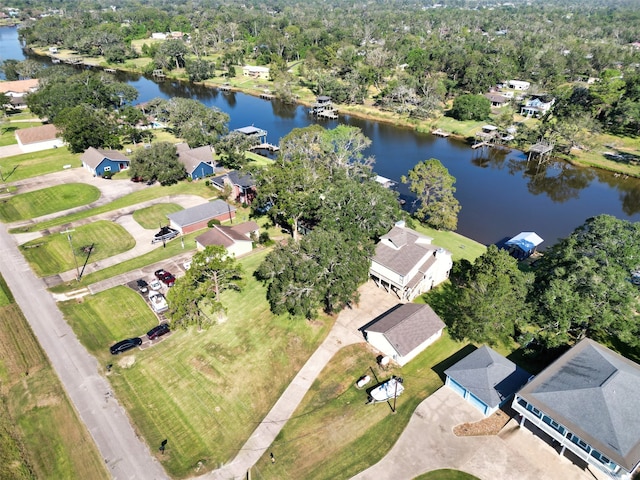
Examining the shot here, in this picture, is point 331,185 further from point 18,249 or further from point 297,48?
point 297,48

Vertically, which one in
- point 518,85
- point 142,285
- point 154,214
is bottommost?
point 518,85

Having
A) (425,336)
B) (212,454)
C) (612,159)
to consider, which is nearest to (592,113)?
(612,159)

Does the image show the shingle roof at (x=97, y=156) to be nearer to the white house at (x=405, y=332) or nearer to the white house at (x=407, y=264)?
the white house at (x=407, y=264)

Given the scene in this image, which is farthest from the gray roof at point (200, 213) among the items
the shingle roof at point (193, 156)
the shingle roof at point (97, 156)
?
the shingle roof at point (97, 156)

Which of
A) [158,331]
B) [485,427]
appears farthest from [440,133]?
[158,331]

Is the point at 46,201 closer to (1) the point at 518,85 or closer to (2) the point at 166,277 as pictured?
(2) the point at 166,277
